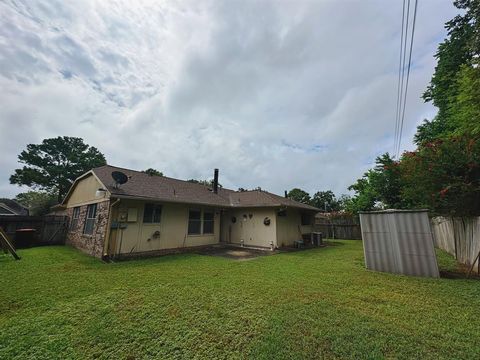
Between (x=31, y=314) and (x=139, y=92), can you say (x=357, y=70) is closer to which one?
(x=139, y=92)

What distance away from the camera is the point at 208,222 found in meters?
11.9

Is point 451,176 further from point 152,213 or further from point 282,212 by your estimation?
point 152,213

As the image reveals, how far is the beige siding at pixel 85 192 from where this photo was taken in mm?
9544

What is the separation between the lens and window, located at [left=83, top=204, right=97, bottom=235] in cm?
926

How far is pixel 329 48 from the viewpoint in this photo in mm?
8359

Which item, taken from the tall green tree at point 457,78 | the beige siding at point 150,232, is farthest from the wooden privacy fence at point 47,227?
the tall green tree at point 457,78

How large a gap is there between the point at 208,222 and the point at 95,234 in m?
5.43

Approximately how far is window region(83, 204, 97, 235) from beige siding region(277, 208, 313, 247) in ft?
30.0

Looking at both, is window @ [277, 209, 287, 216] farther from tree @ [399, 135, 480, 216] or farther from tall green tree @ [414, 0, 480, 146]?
tall green tree @ [414, 0, 480, 146]

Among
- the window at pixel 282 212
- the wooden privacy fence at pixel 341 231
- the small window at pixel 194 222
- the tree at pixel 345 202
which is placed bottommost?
the wooden privacy fence at pixel 341 231

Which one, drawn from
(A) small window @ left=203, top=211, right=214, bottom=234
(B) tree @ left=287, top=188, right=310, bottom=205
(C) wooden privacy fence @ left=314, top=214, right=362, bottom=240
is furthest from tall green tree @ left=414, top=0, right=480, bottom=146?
(B) tree @ left=287, top=188, right=310, bottom=205

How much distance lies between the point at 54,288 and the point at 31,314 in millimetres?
1440

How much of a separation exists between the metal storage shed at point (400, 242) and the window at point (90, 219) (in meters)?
11.1

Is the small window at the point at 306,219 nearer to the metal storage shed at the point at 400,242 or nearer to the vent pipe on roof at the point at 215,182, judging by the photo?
the vent pipe on roof at the point at 215,182
